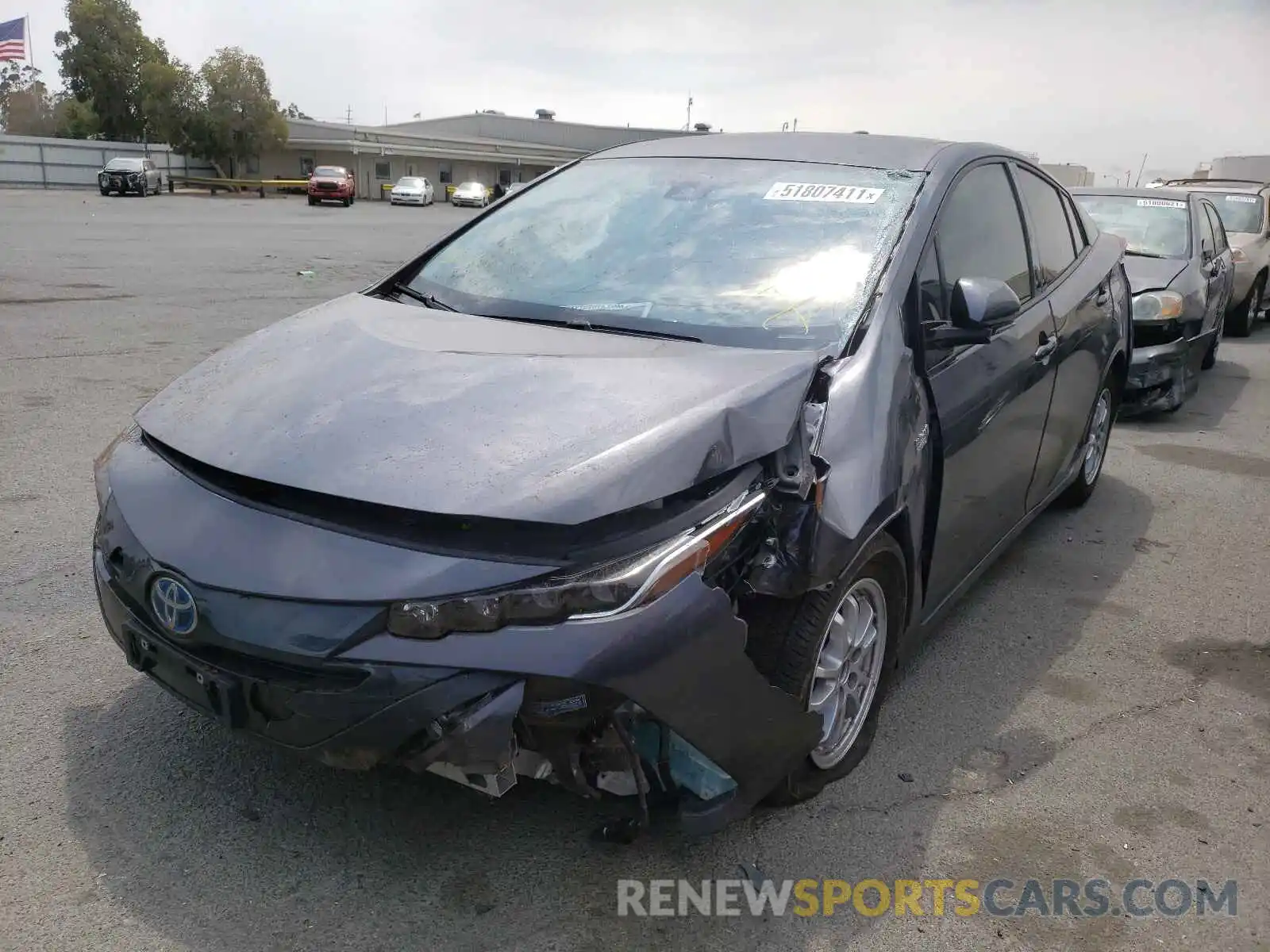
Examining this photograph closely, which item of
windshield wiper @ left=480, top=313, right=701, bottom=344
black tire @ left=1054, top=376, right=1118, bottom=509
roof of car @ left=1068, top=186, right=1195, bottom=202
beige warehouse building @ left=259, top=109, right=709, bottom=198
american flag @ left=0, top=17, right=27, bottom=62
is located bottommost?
black tire @ left=1054, top=376, right=1118, bottom=509

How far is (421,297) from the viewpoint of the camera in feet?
11.8

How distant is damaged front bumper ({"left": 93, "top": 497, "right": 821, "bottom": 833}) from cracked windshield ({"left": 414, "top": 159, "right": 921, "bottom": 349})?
42.7 inches

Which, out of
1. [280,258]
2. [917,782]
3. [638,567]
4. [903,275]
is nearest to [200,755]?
[638,567]

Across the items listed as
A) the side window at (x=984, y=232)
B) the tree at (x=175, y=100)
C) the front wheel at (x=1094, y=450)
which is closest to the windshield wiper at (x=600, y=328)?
the side window at (x=984, y=232)

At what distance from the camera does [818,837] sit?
9.18 feet

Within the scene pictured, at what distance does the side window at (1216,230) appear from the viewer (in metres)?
9.38

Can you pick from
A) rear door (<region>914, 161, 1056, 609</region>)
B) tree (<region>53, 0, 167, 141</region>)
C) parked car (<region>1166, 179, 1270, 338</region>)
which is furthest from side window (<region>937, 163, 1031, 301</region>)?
tree (<region>53, 0, 167, 141</region>)

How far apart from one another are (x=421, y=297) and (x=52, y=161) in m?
55.0

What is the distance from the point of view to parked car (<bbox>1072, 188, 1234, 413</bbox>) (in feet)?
24.5

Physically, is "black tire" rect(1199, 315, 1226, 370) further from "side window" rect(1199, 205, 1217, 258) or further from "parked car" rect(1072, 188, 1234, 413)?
"side window" rect(1199, 205, 1217, 258)

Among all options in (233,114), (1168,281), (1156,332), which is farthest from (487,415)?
(233,114)

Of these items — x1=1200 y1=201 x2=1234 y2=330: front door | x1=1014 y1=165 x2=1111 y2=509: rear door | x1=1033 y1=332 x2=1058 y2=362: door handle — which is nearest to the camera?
x1=1033 y1=332 x2=1058 y2=362: door handle

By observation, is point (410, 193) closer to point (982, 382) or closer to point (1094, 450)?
point (1094, 450)

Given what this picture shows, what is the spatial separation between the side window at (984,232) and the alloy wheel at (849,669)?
1097 mm
